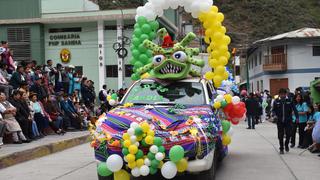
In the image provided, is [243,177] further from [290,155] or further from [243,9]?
[243,9]

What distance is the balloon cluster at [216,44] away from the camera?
11070mm

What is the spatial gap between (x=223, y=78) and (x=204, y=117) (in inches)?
115

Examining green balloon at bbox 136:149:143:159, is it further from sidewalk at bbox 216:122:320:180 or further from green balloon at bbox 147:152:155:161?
sidewalk at bbox 216:122:320:180

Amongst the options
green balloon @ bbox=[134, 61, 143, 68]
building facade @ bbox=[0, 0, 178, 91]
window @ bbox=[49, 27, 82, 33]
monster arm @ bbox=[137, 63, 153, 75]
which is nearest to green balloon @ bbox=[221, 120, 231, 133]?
monster arm @ bbox=[137, 63, 153, 75]

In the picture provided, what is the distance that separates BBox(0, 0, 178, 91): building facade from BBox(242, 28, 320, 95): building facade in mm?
13813

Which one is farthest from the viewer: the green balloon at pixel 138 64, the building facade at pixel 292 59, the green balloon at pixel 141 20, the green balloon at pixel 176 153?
the building facade at pixel 292 59

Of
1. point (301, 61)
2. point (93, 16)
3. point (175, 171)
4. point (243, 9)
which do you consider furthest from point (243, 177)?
point (243, 9)

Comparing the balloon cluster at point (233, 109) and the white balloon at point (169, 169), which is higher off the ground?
the balloon cluster at point (233, 109)

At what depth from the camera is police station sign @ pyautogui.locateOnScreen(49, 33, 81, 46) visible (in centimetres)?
4006

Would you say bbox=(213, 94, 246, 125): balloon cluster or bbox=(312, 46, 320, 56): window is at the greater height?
bbox=(312, 46, 320, 56): window

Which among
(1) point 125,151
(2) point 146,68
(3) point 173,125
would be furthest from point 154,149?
(2) point 146,68

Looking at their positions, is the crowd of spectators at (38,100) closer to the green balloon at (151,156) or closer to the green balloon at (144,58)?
the green balloon at (144,58)

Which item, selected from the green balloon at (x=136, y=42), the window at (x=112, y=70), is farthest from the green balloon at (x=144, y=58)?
the window at (x=112, y=70)

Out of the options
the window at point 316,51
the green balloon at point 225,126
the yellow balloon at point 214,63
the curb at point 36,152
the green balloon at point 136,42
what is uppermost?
the window at point 316,51
